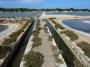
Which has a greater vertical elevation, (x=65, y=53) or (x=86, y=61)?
(x=86, y=61)

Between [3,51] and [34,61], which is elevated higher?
[34,61]

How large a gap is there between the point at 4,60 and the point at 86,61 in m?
5.38

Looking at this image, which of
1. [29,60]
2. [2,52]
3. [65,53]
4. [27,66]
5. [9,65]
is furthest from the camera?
[65,53]

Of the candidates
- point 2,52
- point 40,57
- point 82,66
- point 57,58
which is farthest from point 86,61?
point 2,52

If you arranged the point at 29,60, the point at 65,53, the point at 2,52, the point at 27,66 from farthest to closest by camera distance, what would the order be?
the point at 65,53 → the point at 2,52 → the point at 29,60 → the point at 27,66

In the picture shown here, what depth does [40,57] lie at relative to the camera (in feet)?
48.2

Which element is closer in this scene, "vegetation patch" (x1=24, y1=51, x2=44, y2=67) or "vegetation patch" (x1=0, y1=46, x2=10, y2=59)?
"vegetation patch" (x1=24, y1=51, x2=44, y2=67)

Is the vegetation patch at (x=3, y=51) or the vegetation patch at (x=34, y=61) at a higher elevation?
the vegetation patch at (x=34, y=61)

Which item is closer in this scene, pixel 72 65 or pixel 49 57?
pixel 72 65

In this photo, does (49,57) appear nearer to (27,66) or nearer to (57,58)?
(57,58)

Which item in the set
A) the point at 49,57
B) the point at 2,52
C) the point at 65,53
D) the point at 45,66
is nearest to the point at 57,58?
the point at 49,57

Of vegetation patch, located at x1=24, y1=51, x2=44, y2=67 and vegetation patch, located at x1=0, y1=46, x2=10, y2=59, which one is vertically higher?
vegetation patch, located at x1=24, y1=51, x2=44, y2=67

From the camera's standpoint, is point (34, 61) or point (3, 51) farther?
point (3, 51)

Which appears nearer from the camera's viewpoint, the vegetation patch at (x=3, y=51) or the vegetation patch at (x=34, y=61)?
the vegetation patch at (x=34, y=61)
